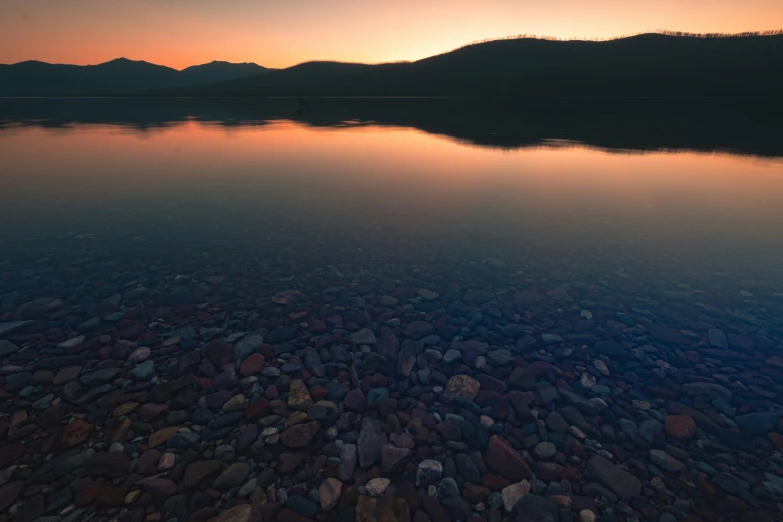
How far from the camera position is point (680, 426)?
6809mm

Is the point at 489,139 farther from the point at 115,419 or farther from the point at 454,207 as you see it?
the point at 115,419

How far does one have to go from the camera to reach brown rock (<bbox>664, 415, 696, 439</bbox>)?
669 cm

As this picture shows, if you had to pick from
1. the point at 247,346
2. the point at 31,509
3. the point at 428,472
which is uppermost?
the point at 31,509

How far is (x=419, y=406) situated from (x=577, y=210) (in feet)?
52.4

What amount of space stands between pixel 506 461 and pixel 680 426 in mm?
3276

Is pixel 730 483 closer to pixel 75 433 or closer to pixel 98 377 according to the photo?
pixel 75 433

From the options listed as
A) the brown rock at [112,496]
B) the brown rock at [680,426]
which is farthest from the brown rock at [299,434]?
the brown rock at [680,426]

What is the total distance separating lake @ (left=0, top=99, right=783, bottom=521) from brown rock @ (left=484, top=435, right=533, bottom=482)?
1.2 inches

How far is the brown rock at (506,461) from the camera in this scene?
5.96 meters

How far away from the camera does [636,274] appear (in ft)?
41.5

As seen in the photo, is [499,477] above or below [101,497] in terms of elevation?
below

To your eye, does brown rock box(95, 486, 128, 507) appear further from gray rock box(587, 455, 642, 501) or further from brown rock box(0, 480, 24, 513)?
gray rock box(587, 455, 642, 501)

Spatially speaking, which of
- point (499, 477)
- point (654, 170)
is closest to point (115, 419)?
point (499, 477)

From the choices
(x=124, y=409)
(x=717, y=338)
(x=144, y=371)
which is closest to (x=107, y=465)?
(x=124, y=409)
